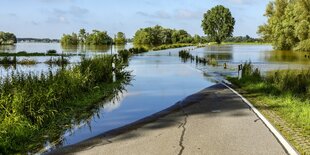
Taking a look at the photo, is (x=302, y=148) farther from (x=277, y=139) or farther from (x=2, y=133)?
(x=2, y=133)

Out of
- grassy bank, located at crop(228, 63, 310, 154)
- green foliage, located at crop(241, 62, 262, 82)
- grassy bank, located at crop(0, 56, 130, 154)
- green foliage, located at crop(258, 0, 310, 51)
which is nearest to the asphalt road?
grassy bank, located at crop(228, 63, 310, 154)

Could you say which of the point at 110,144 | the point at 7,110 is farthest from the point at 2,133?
the point at 110,144

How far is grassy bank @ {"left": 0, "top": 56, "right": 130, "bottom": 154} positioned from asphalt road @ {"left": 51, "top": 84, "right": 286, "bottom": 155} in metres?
1.23

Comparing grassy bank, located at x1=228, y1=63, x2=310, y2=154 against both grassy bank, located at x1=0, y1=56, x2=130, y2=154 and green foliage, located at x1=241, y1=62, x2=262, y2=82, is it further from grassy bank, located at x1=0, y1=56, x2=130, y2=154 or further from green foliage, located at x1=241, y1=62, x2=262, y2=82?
grassy bank, located at x1=0, y1=56, x2=130, y2=154

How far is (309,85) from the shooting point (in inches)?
698

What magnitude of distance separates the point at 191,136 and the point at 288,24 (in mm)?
87672

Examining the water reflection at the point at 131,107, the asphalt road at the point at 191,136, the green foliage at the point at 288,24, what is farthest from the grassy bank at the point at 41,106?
the green foliage at the point at 288,24


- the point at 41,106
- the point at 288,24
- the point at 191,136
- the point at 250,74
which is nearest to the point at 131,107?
the point at 41,106

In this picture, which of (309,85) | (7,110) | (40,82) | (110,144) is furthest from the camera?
(309,85)

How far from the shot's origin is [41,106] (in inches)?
450

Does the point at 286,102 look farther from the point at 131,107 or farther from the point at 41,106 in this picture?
the point at 41,106

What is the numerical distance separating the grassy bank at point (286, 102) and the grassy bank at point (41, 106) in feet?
18.0

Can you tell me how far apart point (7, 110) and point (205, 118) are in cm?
533

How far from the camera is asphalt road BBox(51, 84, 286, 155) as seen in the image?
7.95 m
